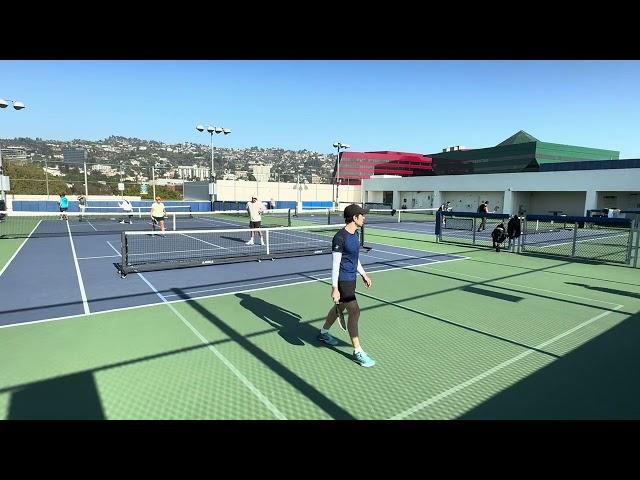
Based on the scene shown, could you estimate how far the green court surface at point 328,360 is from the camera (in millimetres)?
3945

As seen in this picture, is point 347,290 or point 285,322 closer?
point 347,290

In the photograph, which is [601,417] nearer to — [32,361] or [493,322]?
[493,322]

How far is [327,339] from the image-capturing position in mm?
5648

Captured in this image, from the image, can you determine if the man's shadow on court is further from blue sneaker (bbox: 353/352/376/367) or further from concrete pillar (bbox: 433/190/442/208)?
concrete pillar (bbox: 433/190/442/208)

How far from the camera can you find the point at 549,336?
19.9 feet

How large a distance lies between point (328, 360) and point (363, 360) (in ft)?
1.59

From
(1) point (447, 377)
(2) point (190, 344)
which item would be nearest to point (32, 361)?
(2) point (190, 344)

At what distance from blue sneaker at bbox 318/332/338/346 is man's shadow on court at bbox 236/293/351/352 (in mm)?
55

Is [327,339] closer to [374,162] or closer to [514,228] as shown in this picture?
[514,228]

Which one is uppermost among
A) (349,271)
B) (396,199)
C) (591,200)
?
(591,200)

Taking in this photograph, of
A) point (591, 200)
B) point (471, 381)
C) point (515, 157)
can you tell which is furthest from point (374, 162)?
point (471, 381)
